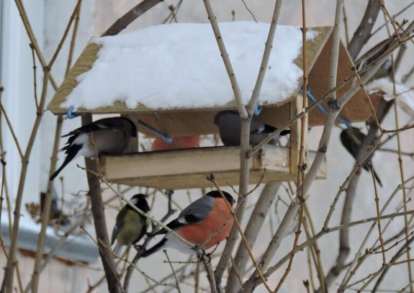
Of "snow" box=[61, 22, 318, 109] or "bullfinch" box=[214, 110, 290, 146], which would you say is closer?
"snow" box=[61, 22, 318, 109]

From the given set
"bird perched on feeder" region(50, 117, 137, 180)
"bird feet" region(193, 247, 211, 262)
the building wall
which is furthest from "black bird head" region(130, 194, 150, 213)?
A: "bird feet" region(193, 247, 211, 262)

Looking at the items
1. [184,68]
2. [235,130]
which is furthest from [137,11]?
[235,130]

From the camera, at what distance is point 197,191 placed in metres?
4.93

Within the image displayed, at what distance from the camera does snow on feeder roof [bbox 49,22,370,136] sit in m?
2.39

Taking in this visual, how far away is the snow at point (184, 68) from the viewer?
2391 millimetres

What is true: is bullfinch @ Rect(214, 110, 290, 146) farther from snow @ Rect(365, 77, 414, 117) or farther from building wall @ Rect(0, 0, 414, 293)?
building wall @ Rect(0, 0, 414, 293)

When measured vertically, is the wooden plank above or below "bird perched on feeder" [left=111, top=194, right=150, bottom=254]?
below

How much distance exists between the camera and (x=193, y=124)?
117 inches

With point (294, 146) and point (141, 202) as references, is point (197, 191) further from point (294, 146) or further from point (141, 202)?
point (294, 146)

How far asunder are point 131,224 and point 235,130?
912 millimetres

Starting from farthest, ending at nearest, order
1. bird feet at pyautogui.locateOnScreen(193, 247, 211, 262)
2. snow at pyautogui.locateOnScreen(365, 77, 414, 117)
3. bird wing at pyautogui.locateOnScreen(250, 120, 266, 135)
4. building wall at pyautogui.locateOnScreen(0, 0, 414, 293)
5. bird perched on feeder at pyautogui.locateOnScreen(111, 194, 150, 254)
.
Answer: building wall at pyautogui.locateOnScreen(0, 0, 414, 293) < bird perched on feeder at pyautogui.locateOnScreen(111, 194, 150, 254) < snow at pyautogui.locateOnScreen(365, 77, 414, 117) < bird wing at pyautogui.locateOnScreen(250, 120, 266, 135) < bird feet at pyautogui.locateOnScreen(193, 247, 211, 262)

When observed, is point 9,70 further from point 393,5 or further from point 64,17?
point 393,5

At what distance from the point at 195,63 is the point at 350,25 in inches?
119

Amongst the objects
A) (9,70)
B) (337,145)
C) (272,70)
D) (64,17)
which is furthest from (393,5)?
(272,70)
